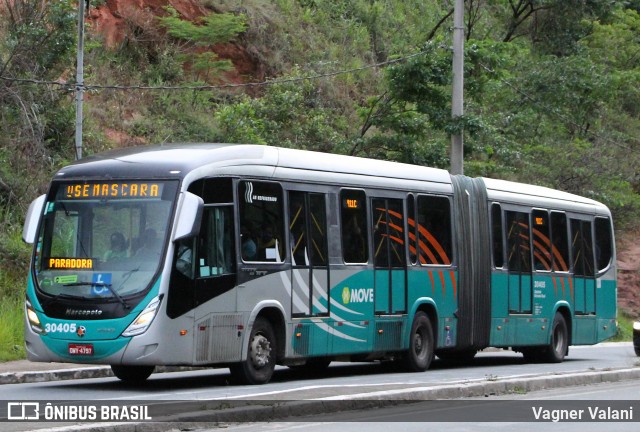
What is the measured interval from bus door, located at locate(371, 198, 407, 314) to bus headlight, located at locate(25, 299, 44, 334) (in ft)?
18.5

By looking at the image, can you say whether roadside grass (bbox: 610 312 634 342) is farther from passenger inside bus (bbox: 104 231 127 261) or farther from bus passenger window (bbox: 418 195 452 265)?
passenger inside bus (bbox: 104 231 127 261)

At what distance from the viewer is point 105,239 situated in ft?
46.8

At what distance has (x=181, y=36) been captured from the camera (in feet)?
114

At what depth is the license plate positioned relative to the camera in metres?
13.9

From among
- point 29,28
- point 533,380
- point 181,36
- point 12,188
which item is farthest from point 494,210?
point 181,36

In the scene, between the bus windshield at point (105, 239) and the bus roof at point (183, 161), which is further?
the bus roof at point (183, 161)

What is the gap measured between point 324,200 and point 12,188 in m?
10.9

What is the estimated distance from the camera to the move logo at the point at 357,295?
675 inches

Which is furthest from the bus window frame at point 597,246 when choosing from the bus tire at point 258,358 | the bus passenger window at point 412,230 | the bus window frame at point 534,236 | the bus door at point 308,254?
the bus tire at point 258,358

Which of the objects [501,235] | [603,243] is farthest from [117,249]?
[603,243]

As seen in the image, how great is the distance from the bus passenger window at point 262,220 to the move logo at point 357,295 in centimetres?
166

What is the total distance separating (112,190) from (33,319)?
1.90m

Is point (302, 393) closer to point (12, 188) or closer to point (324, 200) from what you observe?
point (324, 200)

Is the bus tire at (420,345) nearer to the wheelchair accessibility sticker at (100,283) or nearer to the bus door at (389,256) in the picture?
the bus door at (389,256)
